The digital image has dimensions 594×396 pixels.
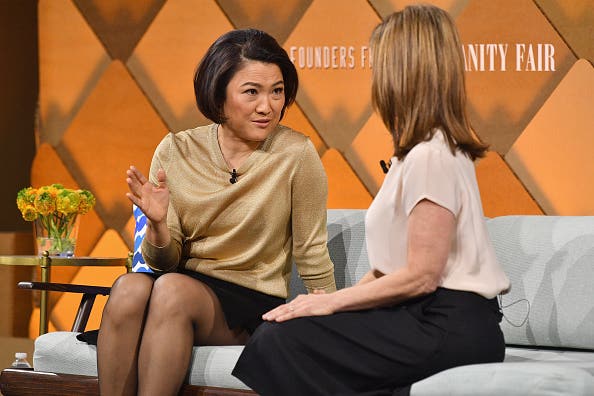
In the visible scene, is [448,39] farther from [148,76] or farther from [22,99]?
[22,99]

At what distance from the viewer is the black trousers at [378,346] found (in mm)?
2184

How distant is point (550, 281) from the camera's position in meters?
2.98

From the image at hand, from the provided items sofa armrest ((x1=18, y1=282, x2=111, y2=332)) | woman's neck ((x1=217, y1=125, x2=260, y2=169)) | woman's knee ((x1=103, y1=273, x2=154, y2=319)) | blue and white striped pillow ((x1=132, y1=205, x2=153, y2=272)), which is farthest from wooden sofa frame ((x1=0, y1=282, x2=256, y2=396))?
woman's neck ((x1=217, y1=125, x2=260, y2=169))

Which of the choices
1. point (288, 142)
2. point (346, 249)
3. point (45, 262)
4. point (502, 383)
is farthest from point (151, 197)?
point (45, 262)

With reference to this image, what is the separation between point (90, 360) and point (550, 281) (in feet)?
4.74

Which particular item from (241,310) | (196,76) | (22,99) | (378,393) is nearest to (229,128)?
(196,76)

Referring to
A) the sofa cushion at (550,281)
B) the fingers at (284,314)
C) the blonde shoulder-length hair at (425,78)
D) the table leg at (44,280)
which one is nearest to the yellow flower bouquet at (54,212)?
the table leg at (44,280)

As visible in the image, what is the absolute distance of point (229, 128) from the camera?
314 centimetres

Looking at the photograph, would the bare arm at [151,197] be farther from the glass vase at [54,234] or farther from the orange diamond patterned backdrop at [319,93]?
the orange diamond patterned backdrop at [319,93]

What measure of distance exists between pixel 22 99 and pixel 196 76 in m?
2.16

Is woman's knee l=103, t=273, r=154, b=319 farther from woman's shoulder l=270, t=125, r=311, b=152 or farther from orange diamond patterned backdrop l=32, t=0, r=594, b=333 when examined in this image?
orange diamond patterned backdrop l=32, t=0, r=594, b=333

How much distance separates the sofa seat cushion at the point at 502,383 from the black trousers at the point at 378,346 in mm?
29

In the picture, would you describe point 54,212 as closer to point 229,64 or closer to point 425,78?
point 229,64

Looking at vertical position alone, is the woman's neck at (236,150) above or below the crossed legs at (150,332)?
above
